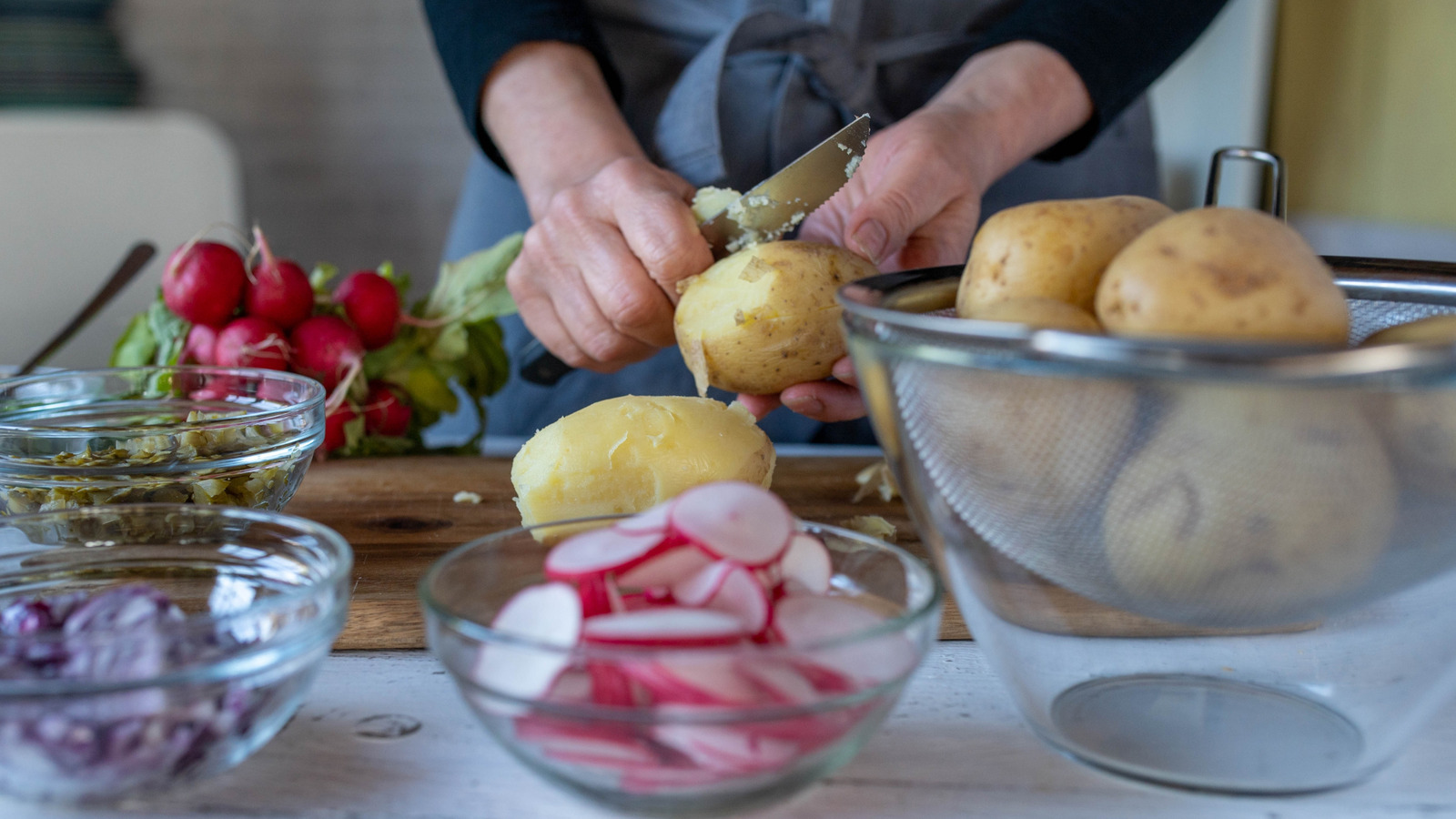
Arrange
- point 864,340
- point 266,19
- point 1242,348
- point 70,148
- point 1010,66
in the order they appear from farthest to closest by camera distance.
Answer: point 266,19, point 70,148, point 1010,66, point 864,340, point 1242,348

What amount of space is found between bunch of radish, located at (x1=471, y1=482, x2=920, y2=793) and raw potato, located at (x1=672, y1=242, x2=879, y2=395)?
356 mm

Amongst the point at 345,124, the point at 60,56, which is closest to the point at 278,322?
the point at 60,56

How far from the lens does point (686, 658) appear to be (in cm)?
37

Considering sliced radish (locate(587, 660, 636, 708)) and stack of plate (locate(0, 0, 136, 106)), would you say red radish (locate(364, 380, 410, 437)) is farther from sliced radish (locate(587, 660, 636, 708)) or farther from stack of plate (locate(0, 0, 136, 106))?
stack of plate (locate(0, 0, 136, 106))

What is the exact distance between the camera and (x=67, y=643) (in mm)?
408

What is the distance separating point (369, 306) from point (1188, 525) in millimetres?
906

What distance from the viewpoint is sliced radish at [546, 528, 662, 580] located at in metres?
0.44

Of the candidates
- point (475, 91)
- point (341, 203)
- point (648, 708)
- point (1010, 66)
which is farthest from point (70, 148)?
point (648, 708)

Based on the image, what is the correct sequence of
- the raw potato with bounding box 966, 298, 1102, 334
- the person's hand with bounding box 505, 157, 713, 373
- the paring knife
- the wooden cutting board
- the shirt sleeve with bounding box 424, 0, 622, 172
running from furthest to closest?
the shirt sleeve with bounding box 424, 0, 622, 172
the person's hand with bounding box 505, 157, 713, 373
the paring knife
the wooden cutting board
the raw potato with bounding box 966, 298, 1102, 334

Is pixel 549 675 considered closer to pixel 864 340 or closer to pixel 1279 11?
pixel 864 340

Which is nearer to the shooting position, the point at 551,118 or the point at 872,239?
the point at 872,239

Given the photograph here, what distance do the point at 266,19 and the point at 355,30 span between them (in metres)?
0.23

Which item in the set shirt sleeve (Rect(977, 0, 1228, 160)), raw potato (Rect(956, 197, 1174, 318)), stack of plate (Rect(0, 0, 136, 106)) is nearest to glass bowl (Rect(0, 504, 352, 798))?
raw potato (Rect(956, 197, 1174, 318))

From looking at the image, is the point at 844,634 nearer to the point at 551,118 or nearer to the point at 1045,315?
the point at 1045,315
